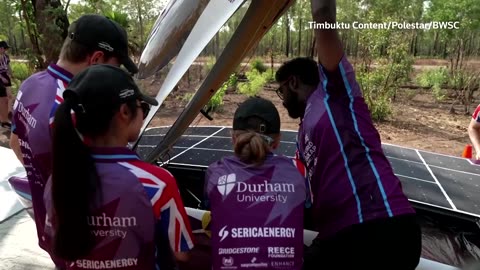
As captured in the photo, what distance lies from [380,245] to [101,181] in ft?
3.76

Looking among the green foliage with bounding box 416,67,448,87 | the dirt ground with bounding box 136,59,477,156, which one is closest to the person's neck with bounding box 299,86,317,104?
the dirt ground with bounding box 136,59,477,156

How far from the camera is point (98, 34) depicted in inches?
73.6

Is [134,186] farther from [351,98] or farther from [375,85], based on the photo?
[375,85]

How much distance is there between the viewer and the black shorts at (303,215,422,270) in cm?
182

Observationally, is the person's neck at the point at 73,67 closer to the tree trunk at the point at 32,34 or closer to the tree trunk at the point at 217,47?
the tree trunk at the point at 217,47

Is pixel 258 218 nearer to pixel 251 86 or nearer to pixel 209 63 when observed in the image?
pixel 209 63

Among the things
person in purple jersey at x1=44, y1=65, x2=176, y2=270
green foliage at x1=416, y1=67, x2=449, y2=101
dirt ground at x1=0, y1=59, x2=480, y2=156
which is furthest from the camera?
green foliage at x1=416, y1=67, x2=449, y2=101

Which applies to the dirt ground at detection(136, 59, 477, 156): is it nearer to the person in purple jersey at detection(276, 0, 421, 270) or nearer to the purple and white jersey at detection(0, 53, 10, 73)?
the purple and white jersey at detection(0, 53, 10, 73)

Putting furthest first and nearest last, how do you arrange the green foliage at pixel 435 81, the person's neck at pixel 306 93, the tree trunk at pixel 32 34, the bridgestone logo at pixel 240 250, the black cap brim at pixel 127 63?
1. the green foliage at pixel 435 81
2. the tree trunk at pixel 32 34
3. the person's neck at pixel 306 93
4. the black cap brim at pixel 127 63
5. the bridgestone logo at pixel 240 250

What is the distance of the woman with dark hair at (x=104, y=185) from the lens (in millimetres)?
1371

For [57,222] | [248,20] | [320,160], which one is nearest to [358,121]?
[320,160]

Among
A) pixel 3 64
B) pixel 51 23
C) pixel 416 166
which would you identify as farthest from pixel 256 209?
pixel 3 64

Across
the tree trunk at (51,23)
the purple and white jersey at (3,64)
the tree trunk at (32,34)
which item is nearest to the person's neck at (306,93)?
the tree trunk at (51,23)

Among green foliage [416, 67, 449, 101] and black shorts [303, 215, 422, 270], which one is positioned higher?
black shorts [303, 215, 422, 270]
